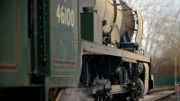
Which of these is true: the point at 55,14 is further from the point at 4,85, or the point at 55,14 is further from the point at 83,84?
the point at 83,84

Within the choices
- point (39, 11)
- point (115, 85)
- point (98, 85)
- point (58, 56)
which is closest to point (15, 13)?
point (39, 11)

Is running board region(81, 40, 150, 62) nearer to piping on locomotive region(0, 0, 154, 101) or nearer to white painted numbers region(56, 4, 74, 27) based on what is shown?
piping on locomotive region(0, 0, 154, 101)

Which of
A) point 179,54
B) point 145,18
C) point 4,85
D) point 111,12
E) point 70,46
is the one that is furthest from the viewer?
point 179,54

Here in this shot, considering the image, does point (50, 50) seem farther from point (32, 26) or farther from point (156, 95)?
point (156, 95)

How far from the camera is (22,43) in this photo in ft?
13.8

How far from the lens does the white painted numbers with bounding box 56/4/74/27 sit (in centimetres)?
504

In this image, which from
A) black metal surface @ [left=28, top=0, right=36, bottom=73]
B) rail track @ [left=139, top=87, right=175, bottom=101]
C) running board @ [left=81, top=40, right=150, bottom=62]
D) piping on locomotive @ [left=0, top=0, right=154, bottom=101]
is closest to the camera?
piping on locomotive @ [left=0, top=0, right=154, bottom=101]

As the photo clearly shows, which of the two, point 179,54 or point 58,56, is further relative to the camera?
point 179,54

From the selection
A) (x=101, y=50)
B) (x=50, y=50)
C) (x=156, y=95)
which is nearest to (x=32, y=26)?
(x=50, y=50)

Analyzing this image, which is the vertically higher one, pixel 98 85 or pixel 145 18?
pixel 145 18

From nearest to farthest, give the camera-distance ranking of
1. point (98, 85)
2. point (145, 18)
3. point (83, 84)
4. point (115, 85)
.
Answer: point (83, 84), point (98, 85), point (115, 85), point (145, 18)

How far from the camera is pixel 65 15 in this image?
5.30 m

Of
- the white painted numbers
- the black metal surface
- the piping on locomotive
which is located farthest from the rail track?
→ the black metal surface

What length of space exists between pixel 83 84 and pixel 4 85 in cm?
370
